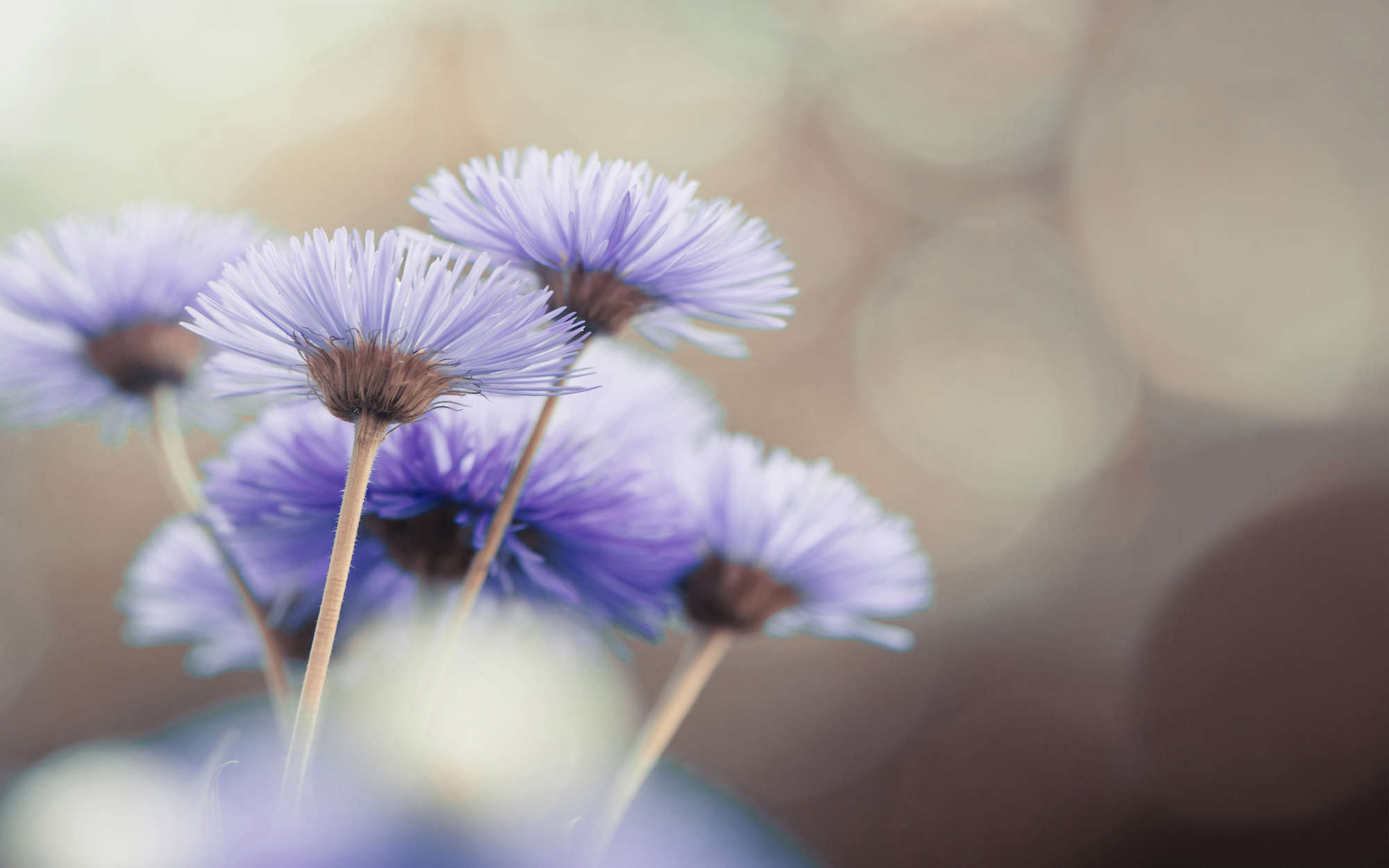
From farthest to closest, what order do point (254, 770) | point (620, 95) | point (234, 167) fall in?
point (620, 95) < point (234, 167) < point (254, 770)

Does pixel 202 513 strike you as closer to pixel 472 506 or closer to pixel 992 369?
pixel 472 506

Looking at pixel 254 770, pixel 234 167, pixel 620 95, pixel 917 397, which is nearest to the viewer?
pixel 254 770

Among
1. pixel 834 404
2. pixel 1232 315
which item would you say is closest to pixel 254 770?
pixel 834 404

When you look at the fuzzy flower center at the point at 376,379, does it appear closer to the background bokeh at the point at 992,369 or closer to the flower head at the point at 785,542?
the flower head at the point at 785,542

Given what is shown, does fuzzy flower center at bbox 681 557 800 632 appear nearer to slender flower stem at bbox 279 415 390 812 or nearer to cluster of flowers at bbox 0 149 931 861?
cluster of flowers at bbox 0 149 931 861

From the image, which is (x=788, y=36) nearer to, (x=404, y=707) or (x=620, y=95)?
(x=620, y=95)

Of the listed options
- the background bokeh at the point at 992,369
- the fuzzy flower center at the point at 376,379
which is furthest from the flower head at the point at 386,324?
the background bokeh at the point at 992,369
